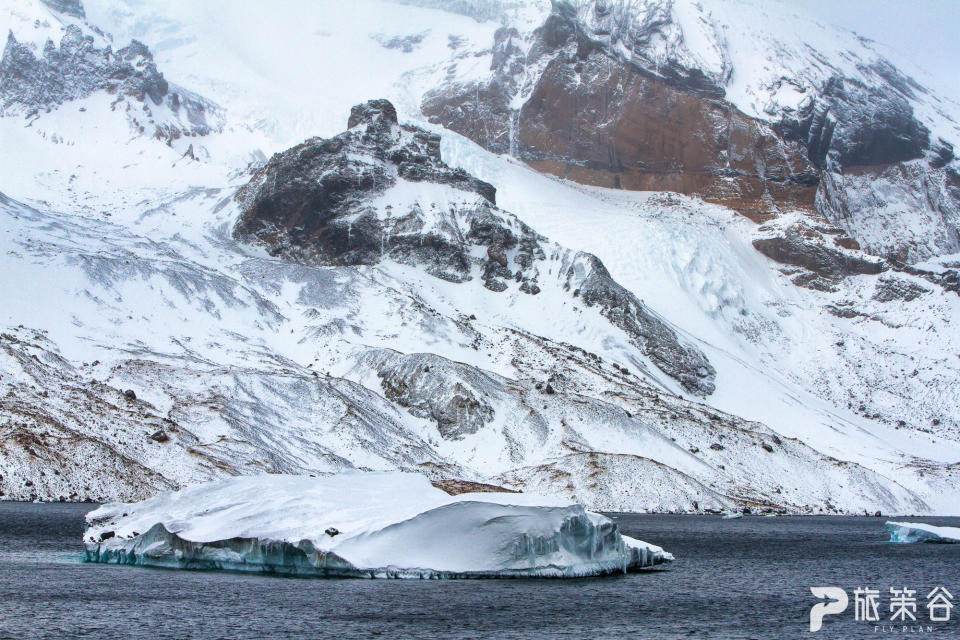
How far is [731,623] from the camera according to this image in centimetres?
5344

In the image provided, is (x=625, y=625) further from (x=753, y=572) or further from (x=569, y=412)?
(x=569, y=412)

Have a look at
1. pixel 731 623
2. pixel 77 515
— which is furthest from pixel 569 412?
pixel 731 623

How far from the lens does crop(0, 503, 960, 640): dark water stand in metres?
48.7

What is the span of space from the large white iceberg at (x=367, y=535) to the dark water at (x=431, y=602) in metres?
1.55
